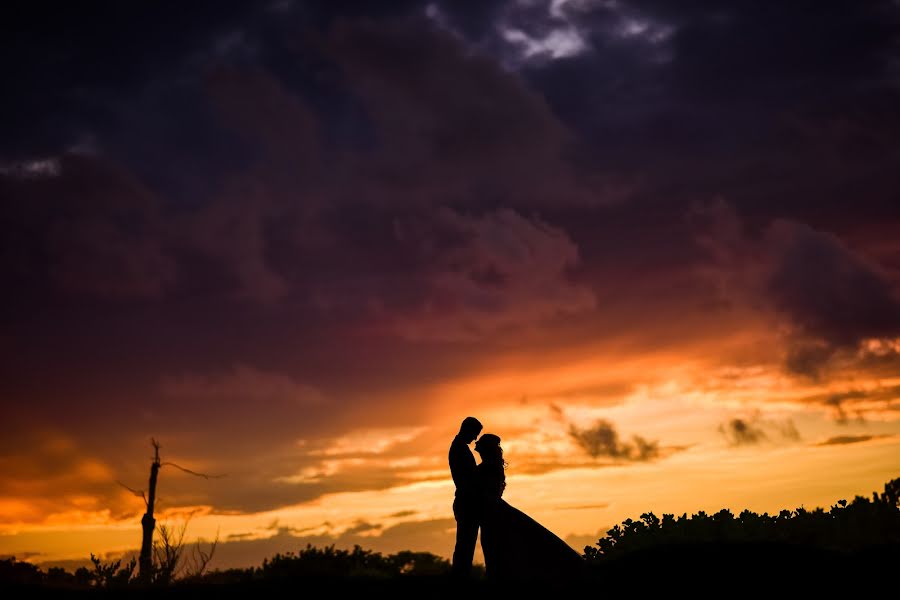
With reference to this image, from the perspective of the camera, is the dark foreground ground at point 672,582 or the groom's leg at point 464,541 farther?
the groom's leg at point 464,541

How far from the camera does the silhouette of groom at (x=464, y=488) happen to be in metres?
16.3

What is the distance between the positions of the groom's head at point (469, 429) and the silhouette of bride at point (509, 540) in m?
0.51

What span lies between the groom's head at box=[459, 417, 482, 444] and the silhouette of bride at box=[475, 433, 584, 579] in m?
0.51

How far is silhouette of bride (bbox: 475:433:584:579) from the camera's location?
1656 cm

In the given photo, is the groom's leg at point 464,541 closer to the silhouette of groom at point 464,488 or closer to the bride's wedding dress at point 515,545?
the silhouette of groom at point 464,488

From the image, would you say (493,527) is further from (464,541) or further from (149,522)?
(149,522)

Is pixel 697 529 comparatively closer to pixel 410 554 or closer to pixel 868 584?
pixel 868 584

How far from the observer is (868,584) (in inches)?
623

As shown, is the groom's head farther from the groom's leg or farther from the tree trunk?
the tree trunk

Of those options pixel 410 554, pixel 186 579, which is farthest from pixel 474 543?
pixel 410 554

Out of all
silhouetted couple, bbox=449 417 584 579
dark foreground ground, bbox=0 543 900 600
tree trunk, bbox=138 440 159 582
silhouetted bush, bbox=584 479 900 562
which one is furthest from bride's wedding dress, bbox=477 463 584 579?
tree trunk, bbox=138 440 159 582

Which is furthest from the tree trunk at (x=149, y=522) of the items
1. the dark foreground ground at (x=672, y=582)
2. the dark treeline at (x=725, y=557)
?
the dark foreground ground at (x=672, y=582)

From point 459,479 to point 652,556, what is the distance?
4.86 m

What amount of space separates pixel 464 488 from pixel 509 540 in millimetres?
1392
